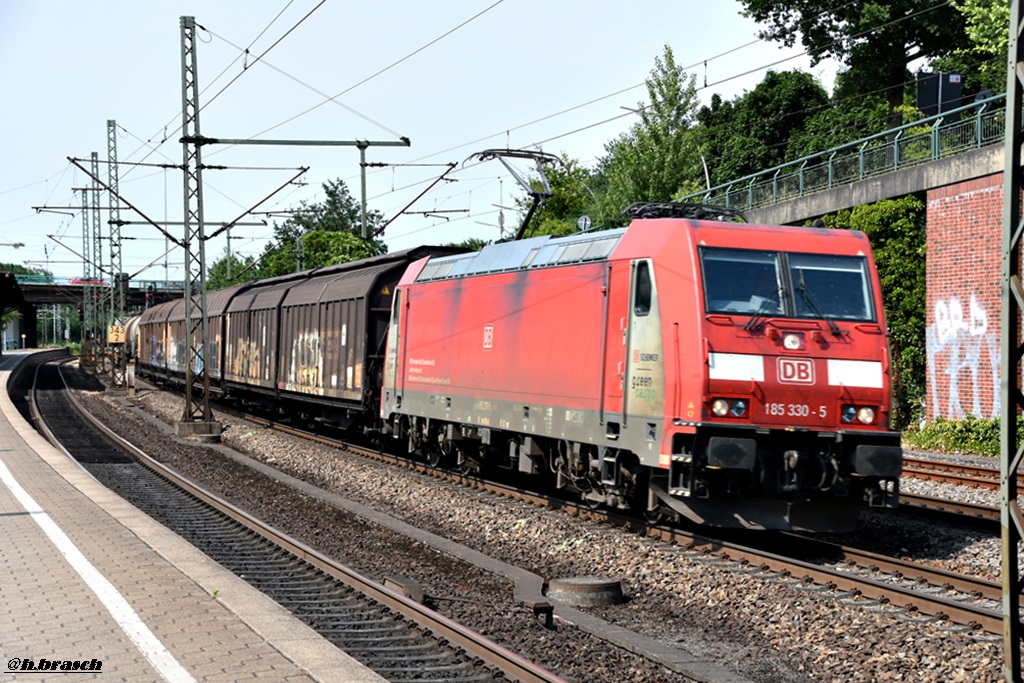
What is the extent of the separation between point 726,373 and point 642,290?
1.44 m

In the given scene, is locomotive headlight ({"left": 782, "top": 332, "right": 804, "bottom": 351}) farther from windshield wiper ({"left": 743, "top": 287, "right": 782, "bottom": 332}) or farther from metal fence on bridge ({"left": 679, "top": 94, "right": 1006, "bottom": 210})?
metal fence on bridge ({"left": 679, "top": 94, "right": 1006, "bottom": 210})

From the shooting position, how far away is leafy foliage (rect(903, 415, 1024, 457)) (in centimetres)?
2050

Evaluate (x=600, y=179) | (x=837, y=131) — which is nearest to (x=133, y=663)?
(x=837, y=131)

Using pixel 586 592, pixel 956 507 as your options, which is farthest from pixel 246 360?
pixel 586 592

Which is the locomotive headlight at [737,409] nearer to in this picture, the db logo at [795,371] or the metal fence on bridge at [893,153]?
the db logo at [795,371]

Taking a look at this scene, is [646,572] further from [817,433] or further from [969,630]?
[969,630]

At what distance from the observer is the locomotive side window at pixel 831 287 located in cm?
1168

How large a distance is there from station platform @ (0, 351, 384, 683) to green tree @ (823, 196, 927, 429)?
16.2 metres

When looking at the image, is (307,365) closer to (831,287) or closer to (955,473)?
(955,473)

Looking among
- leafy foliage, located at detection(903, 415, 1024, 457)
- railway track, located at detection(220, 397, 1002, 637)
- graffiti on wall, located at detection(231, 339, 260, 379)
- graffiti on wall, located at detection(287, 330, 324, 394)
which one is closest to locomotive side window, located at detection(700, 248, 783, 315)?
railway track, located at detection(220, 397, 1002, 637)

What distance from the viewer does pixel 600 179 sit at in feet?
311

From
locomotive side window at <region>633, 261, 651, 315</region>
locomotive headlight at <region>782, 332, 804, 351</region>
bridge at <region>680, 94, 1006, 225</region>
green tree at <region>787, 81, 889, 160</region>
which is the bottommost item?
locomotive headlight at <region>782, 332, 804, 351</region>

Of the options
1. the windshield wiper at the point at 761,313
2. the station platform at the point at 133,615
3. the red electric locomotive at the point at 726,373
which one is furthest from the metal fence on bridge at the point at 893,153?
the station platform at the point at 133,615

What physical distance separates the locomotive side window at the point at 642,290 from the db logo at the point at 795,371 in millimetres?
1493
